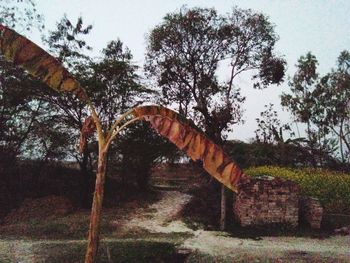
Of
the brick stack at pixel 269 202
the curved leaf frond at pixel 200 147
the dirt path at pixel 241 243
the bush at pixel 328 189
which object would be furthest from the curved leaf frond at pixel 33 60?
the bush at pixel 328 189

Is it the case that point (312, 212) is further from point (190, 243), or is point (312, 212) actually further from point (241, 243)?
point (190, 243)

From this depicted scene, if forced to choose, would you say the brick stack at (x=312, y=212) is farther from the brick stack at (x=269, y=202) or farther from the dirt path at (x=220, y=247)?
the dirt path at (x=220, y=247)

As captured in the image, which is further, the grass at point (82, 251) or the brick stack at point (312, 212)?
the brick stack at point (312, 212)

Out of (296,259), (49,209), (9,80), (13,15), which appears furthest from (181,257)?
(13,15)

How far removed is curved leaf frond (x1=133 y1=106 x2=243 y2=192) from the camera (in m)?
5.28

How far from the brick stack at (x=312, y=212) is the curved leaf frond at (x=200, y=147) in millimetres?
10090

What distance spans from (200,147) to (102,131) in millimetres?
1543

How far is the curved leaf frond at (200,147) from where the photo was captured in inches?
208

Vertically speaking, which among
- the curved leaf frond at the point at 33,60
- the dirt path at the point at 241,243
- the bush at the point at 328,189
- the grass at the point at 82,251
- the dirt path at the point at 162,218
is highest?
the curved leaf frond at the point at 33,60

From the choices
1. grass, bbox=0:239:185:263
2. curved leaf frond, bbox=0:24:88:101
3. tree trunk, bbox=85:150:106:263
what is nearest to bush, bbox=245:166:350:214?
grass, bbox=0:239:185:263

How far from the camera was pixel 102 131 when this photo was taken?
19.3 feet

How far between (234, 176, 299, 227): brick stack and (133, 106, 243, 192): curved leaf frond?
30.0 ft

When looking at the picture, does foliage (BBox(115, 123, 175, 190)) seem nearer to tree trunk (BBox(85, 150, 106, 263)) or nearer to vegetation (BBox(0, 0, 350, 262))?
vegetation (BBox(0, 0, 350, 262))

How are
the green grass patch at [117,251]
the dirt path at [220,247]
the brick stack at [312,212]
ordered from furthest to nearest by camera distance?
the brick stack at [312,212]
the dirt path at [220,247]
the green grass patch at [117,251]
